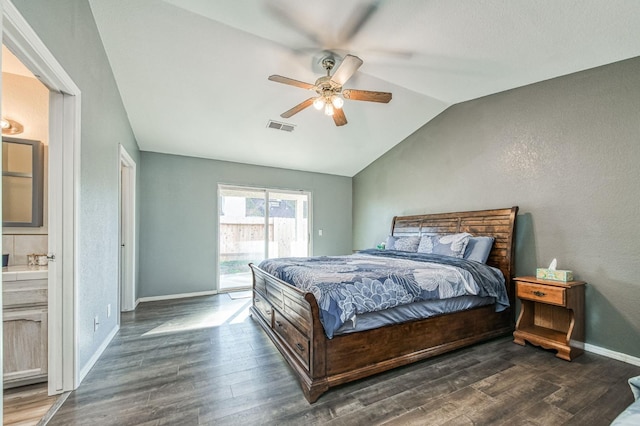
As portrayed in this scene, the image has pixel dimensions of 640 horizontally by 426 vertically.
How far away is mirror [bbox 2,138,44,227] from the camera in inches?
96.4

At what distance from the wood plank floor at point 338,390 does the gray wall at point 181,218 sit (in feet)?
5.99

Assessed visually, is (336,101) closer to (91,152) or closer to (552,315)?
(91,152)

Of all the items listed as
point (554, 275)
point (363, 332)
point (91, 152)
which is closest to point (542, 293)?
point (554, 275)

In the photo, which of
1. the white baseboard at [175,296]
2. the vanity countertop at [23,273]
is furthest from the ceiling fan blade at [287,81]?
the white baseboard at [175,296]

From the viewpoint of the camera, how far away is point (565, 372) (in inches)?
97.2

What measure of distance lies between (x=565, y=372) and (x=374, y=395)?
1.80 metres

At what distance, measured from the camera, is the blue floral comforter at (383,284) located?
2.15m

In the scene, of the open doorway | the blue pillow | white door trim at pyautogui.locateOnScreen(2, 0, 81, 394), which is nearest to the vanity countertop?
the open doorway

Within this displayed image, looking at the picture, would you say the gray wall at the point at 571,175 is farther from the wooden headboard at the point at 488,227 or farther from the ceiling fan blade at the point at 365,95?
the ceiling fan blade at the point at 365,95

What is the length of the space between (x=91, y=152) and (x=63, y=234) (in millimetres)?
837

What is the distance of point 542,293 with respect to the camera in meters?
2.83

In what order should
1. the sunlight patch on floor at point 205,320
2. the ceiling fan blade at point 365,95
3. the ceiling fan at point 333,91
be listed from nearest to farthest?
the ceiling fan at point 333,91 → the ceiling fan blade at point 365,95 → the sunlight patch on floor at point 205,320

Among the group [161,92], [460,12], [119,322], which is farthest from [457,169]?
[119,322]

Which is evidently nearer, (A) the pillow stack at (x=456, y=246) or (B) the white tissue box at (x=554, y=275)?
(B) the white tissue box at (x=554, y=275)
